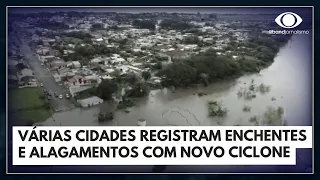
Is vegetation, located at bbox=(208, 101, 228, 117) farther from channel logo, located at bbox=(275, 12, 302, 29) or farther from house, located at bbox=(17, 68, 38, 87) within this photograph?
house, located at bbox=(17, 68, 38, 87)

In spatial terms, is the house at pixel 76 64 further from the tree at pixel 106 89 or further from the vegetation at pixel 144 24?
the vegetation at pixel 144 24

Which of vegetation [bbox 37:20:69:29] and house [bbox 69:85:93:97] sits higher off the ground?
vegetation [bbox 37:20:69:29]

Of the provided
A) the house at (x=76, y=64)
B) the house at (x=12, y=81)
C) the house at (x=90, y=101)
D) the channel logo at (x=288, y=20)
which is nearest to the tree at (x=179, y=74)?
the house at (x=90, y=101)

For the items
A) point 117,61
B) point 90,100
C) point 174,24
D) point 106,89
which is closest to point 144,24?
point 174,24

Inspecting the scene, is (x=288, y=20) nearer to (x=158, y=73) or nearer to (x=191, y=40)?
(x=191, y=40)

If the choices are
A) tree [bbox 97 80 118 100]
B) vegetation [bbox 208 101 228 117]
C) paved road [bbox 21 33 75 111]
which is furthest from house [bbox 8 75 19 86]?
vegetation [bbox 208 101 228 117]
